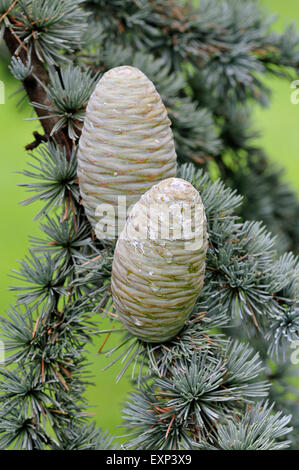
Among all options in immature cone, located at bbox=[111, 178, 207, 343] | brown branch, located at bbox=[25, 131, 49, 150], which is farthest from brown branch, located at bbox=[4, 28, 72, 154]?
immature cone, located at bbox=[111, 178, 207, 343]

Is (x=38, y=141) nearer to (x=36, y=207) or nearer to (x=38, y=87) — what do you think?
(x=38, y=87)

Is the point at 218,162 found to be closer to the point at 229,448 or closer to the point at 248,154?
the point at 248,154

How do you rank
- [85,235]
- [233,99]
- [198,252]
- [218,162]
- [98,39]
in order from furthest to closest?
[218,162] < [233,99] < [98,39] < [85,235] < [198,252]

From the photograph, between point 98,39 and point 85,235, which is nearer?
point 85,235

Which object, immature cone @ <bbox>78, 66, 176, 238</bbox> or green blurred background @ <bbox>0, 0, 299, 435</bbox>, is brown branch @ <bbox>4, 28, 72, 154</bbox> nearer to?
immature cone @ <bbox>78, 66, 176, 238</bbox>

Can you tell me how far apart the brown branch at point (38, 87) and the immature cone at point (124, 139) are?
0.09 m

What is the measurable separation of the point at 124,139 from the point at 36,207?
68.3 inches

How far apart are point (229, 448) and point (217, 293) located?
0.15 m

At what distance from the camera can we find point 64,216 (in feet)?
1.87

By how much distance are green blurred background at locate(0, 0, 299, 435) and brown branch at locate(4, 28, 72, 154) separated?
559 millimetres

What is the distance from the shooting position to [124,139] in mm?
500

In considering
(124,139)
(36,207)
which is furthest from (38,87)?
(36,207)

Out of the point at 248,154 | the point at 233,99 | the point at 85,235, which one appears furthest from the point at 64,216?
the point at 248,154

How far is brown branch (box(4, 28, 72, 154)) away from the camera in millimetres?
599
